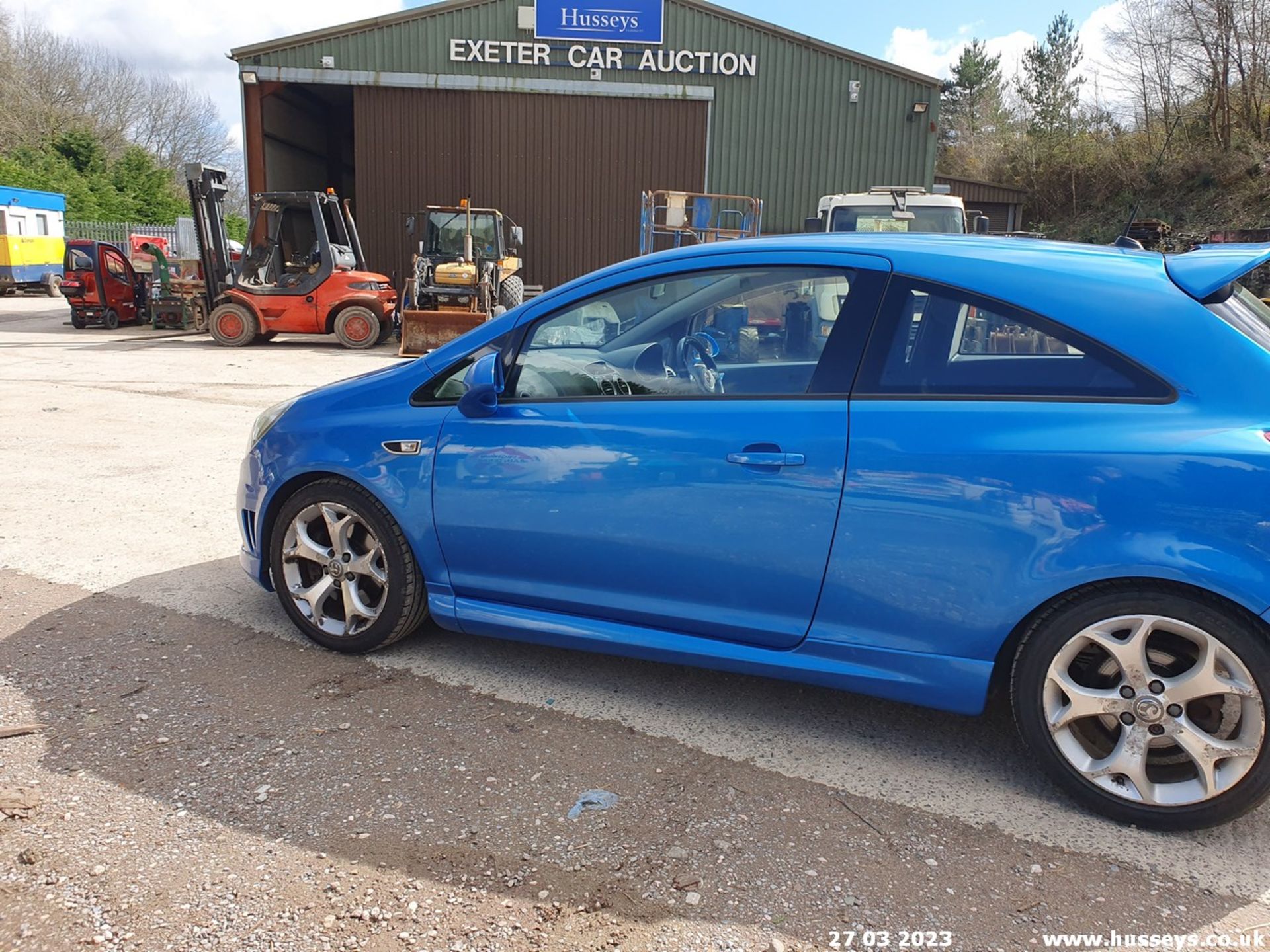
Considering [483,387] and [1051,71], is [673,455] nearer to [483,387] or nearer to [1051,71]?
[483,387]

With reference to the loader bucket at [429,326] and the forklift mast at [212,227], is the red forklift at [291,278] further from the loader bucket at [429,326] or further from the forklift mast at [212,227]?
the loader bucket at [429,326]

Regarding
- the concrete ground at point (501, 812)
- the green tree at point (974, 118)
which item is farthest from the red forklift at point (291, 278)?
the green tree at point (974, 118)

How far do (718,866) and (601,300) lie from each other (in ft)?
6.14

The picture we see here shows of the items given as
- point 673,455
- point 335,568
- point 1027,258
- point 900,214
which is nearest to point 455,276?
point 900,214

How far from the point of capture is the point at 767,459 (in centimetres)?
287

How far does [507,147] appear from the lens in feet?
67.7

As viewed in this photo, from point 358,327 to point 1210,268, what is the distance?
15.6m

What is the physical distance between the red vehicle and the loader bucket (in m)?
8.36

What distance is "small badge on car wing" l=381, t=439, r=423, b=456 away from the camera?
3.42 meters

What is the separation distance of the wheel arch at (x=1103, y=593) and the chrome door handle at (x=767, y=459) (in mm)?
783

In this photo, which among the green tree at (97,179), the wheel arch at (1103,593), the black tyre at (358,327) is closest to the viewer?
the wheel arch at (1103,593)

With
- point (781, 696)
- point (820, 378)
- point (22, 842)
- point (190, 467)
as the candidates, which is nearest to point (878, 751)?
point (781, 696)

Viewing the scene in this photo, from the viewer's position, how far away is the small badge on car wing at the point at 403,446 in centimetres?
342

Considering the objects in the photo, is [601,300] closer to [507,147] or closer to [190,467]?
[190,467]
